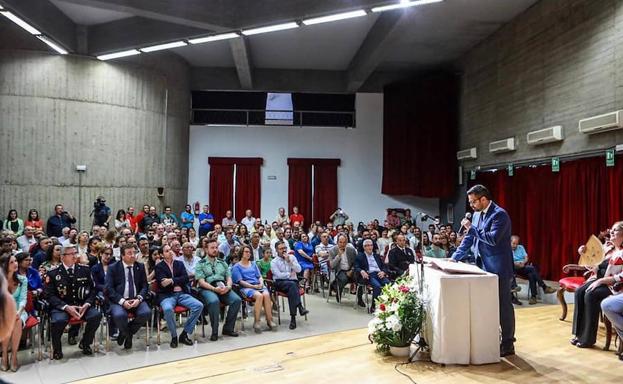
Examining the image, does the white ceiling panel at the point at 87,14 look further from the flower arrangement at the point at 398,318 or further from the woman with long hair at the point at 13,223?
the flower arrangement at the point at 398,318

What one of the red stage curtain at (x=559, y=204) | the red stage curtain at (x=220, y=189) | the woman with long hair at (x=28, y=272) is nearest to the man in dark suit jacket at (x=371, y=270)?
the red stage curtain at (x=559, y=204)

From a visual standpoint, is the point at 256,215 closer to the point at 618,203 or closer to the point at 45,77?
the point at 45,77

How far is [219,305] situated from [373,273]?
7.87ft

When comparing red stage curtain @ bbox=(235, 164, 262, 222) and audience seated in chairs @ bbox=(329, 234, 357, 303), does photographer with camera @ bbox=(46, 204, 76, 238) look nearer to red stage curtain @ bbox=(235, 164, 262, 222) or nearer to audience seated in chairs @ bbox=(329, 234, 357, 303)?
red stage curtain @ bbox=(235, 164, 262, 222)

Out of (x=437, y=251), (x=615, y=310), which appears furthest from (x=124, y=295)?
(x=437, y=251)

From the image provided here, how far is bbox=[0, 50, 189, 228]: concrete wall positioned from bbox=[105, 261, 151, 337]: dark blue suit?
19.3ft

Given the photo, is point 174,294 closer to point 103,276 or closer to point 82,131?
point 103,276

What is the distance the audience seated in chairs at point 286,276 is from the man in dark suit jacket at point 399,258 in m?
1.49

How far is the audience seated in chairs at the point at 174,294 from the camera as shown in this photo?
5121 millimetres

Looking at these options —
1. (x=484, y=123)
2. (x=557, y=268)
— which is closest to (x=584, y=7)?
(x=484, y=123)

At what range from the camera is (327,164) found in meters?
13.8

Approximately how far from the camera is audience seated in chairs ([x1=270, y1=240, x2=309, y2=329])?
19.8 ft

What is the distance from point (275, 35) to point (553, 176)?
655 cm

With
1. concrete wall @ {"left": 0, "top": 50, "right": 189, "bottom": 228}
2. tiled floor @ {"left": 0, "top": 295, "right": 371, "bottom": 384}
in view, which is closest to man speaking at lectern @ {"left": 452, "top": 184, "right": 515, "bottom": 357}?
tiled floor @ {"left": 0, "top": 295, "right": 371, "bottom": 384}
